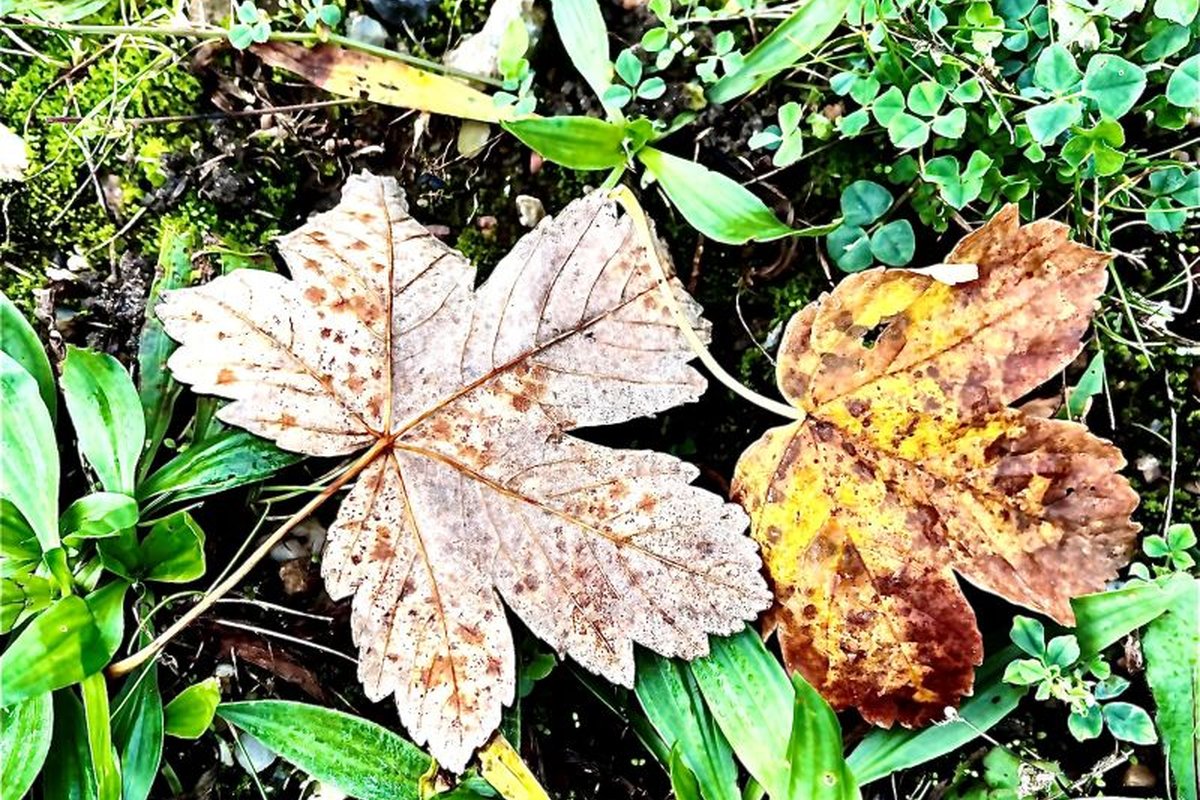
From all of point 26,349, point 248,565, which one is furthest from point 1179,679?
point 26,349

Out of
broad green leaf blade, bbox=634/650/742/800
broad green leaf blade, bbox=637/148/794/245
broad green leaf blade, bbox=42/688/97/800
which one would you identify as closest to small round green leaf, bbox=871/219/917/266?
broad green leaf blade, bbox=637/148/794/245

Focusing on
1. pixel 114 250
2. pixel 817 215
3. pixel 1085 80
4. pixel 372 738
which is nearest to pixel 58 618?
pixel 372 738

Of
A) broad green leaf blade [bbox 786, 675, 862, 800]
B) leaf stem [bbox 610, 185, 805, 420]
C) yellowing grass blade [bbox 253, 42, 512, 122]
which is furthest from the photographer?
yellowing grass blade [bbox 253, 42, 512, 122]

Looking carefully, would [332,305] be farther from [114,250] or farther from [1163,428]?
[1163,428]

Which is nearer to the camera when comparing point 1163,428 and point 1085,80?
point 1085,80

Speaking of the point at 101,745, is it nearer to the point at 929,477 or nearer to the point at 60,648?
the point at 60,648

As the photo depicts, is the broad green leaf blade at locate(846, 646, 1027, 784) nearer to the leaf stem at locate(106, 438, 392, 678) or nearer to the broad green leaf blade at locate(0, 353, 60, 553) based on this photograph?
the leaf stem at locate(106, 438, 392, 678)
